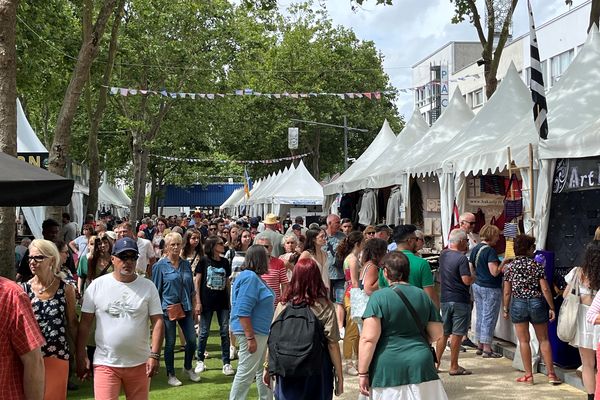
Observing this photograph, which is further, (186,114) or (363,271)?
(186,114)

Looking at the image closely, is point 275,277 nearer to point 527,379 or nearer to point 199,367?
point 199,367

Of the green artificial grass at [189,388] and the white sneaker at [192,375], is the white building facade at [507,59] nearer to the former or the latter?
the green artificial grass at [189,388]

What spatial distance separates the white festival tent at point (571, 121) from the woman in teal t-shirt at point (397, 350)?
3990mm

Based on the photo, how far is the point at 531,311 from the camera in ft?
28.6

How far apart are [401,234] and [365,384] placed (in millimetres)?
2882

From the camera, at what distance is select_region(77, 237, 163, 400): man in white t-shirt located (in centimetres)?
555

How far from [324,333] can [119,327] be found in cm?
146

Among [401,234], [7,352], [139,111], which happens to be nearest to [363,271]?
[401,234]

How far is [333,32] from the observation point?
48250 mm

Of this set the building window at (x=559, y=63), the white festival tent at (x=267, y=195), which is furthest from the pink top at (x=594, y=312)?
the building window at (x=559, y=63)

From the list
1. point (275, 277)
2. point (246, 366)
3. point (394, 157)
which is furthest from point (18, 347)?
point (394, 157)

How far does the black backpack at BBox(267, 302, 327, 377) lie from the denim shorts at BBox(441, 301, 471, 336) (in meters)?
4.10

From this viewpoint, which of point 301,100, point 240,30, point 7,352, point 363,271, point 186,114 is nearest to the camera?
point 7,352

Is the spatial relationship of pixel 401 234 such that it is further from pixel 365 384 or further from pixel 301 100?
pixel 301 100
